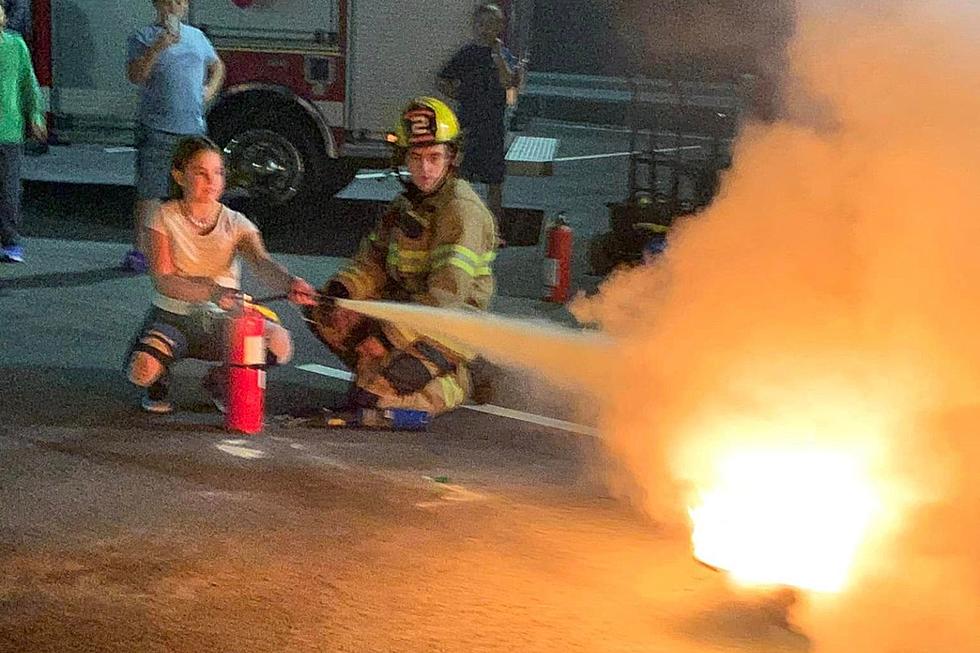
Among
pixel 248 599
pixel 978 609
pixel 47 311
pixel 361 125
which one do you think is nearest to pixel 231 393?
pixel 248 599

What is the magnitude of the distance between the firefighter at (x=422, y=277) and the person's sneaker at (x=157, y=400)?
0.74 meters

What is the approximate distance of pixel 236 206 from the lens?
1239 centimetres

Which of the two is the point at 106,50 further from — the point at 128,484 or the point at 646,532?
the point at 646,532

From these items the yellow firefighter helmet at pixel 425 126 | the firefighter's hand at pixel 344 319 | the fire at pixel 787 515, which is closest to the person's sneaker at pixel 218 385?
the firefighter's hand at pixel 344 319

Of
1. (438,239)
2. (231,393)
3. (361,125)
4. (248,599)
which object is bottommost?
(248,599)

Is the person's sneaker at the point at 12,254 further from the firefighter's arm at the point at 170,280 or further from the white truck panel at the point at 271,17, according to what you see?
the firefighter's arm at the point at 170,280

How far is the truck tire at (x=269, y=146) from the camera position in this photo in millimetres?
11844

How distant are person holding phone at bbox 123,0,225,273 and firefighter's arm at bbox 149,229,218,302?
9.79ft

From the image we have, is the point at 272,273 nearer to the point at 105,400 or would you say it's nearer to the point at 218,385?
the point at 218,385

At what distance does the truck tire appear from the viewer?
11.8 meters

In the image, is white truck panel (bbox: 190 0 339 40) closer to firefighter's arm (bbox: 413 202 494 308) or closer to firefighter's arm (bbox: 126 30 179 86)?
firefighter's arm (bbox: 126 30 179 86)

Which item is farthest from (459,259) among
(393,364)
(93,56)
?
(93,56)

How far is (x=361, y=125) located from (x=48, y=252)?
3.05 meters

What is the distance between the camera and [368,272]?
252 inches
